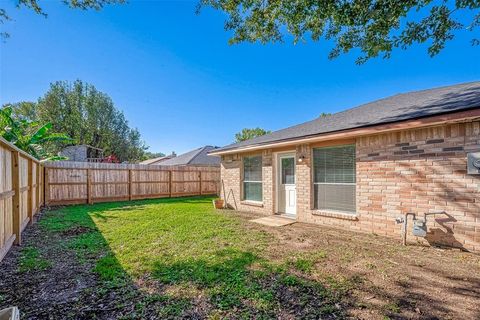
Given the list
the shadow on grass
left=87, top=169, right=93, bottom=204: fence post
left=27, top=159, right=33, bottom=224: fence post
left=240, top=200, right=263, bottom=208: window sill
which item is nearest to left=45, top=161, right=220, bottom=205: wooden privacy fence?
left=87, top=169, right=93, bottom=204: fence post

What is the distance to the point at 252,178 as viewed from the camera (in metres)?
A: 9.97

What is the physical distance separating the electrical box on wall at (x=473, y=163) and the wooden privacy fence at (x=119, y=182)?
13.9 meters

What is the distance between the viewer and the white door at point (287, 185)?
8344 mm

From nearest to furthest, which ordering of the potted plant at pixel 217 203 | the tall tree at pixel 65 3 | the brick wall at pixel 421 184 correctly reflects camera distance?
the brick wall at pixel 421 184 → the tall tree at pixel 65 3 → the potted plant at pixel 217 203

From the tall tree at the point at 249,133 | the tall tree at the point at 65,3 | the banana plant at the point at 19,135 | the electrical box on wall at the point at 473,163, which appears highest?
the tall tree at the point at 249,133

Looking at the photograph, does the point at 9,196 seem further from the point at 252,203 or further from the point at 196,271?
the point at 252,203

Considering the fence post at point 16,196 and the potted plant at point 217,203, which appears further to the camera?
the potted plant at point 217,203

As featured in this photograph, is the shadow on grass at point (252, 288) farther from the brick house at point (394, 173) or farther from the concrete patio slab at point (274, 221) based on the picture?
the brick house at point (394, 173)

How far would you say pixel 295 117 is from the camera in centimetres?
2330

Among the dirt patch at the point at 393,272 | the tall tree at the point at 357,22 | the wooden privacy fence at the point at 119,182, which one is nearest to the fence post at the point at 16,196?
the dirt patch at the point at 393,272

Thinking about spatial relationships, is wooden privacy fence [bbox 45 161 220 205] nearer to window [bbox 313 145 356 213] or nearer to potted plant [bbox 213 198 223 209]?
potted plant [bbox 213 198 223 209]

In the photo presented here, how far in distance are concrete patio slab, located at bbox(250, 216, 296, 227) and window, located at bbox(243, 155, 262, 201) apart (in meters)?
1.47

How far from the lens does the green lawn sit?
9.17 feet

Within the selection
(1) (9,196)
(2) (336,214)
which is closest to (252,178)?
(2) (336,214)
